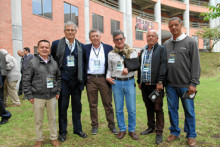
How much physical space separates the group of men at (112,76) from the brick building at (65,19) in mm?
7082

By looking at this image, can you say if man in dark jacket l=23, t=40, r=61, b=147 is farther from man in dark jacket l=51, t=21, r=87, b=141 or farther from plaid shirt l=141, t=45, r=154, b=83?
plaid shirt l=141, t=45, r=154, b=83

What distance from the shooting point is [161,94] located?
3344 millimetres

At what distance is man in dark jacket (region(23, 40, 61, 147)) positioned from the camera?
120 inches

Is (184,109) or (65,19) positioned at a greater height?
(65,19)

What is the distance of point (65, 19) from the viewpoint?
43.4 ft

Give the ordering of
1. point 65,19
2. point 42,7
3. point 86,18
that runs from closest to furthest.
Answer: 1. point 42,7
2. point 65,19
3. point 86,18

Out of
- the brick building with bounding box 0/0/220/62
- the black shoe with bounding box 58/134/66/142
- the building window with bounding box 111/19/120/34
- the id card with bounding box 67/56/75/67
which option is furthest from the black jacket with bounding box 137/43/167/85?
the building window with bounding box 111/19/120/34

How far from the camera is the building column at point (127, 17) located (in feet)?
64.7

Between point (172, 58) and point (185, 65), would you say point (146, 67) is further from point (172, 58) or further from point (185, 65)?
point (185, 65)

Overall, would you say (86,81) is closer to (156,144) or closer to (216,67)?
(156,144)

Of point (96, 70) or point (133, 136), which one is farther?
point (96, 70)

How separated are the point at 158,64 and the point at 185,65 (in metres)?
0.48

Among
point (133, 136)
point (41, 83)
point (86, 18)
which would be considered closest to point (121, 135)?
point (133, 136)

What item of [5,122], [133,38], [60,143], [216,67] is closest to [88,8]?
[133,38]
